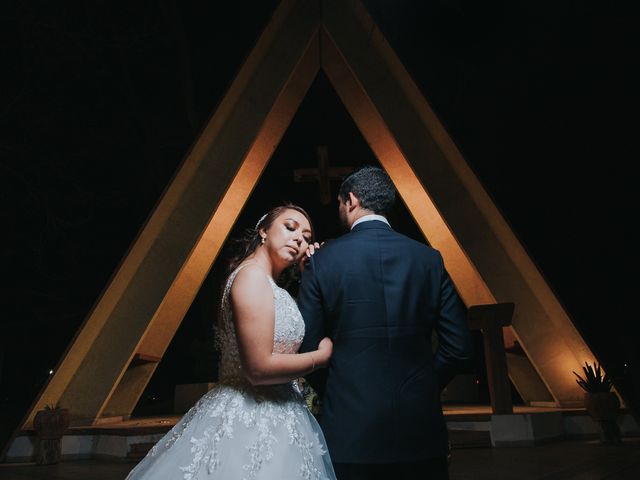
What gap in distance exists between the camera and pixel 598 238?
12758 millimetres

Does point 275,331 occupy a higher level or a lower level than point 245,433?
higher

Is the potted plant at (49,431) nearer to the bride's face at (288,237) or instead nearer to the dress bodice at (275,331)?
the dress bodice at (275,331)

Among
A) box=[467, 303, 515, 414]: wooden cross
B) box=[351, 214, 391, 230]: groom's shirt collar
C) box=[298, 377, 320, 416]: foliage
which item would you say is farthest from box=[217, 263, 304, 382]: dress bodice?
box=[467, 303, 515, 414]: wooden cross

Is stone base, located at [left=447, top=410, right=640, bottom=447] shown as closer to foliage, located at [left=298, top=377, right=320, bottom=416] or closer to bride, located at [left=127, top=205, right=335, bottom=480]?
foliage, located at [left=298, top=377, right=320, bottom=416]

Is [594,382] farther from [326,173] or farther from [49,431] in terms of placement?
[49,431]

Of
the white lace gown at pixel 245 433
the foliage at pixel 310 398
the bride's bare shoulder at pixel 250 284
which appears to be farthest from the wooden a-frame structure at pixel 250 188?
the bride's bare shoulder at pixel 250 284

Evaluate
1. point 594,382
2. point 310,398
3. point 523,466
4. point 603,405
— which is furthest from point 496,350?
point 310,398

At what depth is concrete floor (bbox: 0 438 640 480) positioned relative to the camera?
14.2ft

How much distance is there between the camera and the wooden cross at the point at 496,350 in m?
5.89

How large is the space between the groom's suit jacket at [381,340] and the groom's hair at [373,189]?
81mm

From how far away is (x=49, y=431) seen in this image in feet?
18.0

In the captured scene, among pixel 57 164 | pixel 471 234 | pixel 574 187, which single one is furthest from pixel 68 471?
pixel 574 187

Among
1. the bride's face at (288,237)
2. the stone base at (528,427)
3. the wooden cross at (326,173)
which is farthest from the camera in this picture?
the wooden cross at (326,173)

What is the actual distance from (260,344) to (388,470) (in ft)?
2.09
